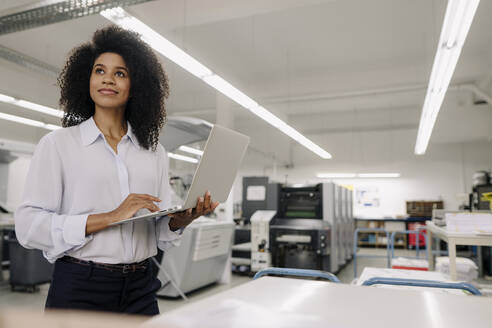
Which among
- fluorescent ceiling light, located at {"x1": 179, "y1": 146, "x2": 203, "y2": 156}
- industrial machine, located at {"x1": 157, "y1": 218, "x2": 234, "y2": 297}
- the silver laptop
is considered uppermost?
fluorescent ceiling light, located at {"x1": 179, "y1": 146, "x2": 203, "y2": 156}

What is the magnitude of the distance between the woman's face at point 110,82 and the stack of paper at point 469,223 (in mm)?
2294

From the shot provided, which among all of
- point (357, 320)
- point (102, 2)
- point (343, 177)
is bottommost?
point (357, 320)

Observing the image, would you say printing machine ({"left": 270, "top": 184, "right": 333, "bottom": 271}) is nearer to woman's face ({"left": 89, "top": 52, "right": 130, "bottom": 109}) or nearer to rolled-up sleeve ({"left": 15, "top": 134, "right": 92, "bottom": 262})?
woman's face ({"left": 89, "top": 52, "right": 130, "bottom": 109})

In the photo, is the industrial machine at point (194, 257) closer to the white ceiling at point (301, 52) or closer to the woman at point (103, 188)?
the white ceiling at point (301, 52)

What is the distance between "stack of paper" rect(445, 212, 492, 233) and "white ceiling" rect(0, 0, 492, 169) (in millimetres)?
2700

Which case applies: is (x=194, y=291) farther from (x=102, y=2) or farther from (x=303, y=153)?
(x=303, y=153)

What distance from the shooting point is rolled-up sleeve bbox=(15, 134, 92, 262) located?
1.03 metres

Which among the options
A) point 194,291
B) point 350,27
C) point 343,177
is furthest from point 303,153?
point 194,291

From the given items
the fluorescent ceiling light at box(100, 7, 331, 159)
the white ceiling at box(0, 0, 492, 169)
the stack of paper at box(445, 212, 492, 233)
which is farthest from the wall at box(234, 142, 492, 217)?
the stack of paper at box(445, 212, 492, 233)

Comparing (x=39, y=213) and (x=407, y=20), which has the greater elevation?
(x=407, y=20)

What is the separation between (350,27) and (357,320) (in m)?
5.89

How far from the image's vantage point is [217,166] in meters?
1.29

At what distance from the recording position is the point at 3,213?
18.2ft

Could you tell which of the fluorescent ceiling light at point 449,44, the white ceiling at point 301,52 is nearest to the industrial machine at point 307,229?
the white ceiling at point 301,52
